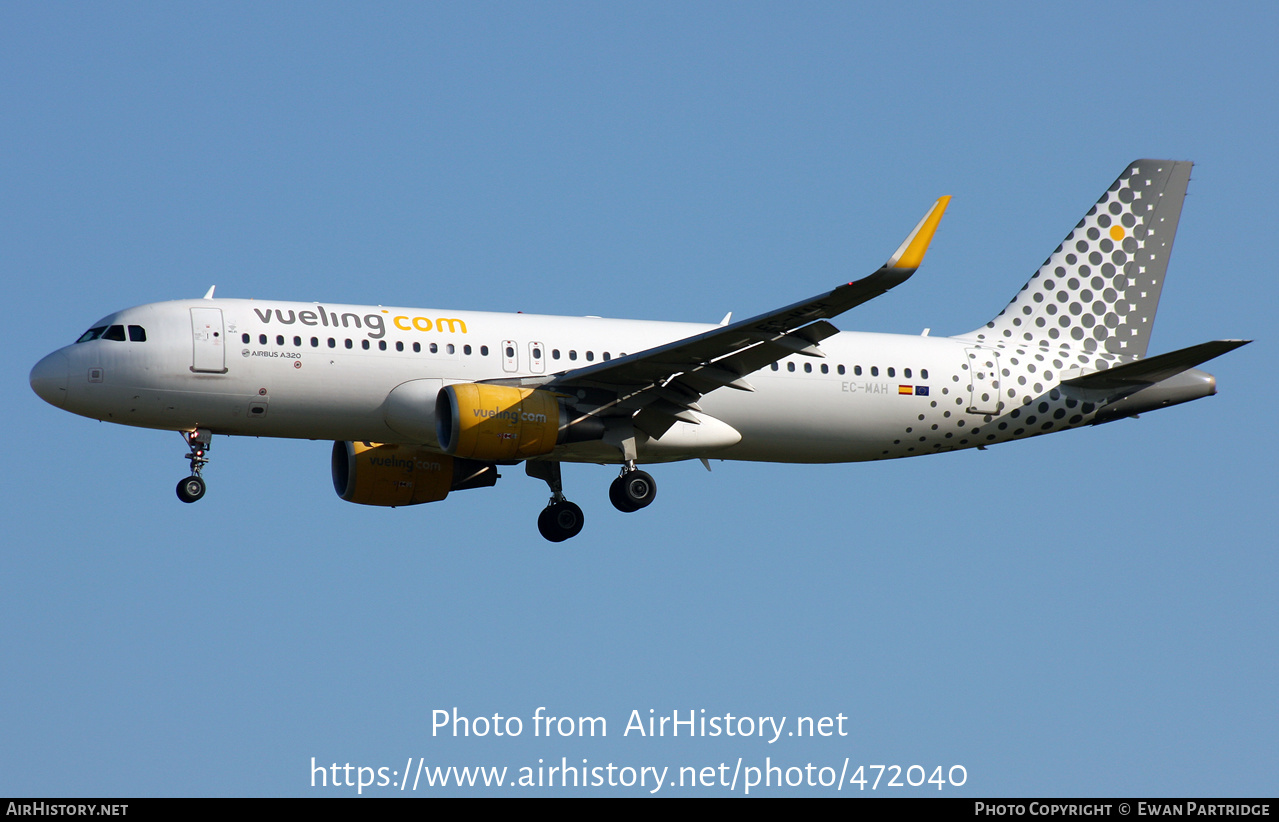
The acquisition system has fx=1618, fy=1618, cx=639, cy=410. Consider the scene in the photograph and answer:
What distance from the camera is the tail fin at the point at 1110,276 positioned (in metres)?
39.8

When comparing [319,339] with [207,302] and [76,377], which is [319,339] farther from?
[76,377]

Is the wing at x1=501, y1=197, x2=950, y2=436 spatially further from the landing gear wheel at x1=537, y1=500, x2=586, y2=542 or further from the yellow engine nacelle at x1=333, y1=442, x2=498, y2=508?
the yellow engine nacelle at x1=333, y1=442, x2=498, y2=508

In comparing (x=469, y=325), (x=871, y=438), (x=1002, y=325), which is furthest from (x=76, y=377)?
(x=1002, y=325)

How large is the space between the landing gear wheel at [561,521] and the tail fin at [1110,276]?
10621mm

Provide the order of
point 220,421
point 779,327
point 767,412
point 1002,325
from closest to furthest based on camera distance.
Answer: point 779,327 → point 220,421 → point 767,412 → point 1002,325

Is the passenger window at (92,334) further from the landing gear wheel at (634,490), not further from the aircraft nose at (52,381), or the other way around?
the landing gear wheel at (634,490)

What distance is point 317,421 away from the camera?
33312 mm

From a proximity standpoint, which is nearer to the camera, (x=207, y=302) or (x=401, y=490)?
(x=207, y=302)

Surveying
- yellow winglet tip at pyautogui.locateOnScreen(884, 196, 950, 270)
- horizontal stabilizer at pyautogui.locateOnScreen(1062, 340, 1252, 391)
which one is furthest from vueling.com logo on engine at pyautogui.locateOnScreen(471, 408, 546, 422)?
horizontal stabilizer at pyautogui.locateOnScreen(1062, 340, 1252, 391)

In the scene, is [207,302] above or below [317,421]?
above

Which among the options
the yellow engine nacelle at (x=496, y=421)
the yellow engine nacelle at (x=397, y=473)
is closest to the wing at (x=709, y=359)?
the yellow engine nacelle at (x=496, y=421)

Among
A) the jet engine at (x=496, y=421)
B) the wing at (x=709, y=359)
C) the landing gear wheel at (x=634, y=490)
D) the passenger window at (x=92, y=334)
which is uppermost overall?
the passenger window at (x=92, y=334)

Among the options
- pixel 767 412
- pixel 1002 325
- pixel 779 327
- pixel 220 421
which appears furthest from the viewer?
pixel 1002 325

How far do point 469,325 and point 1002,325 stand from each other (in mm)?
13573
